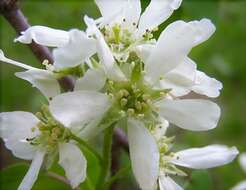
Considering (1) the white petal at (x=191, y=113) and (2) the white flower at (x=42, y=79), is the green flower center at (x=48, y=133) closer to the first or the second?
(2) the white flower at (x=42, y=79)

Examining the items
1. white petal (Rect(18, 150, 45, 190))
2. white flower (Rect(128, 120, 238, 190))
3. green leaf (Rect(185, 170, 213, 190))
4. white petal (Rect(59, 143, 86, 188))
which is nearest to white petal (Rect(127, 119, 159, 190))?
white flower (Rect(128, 120, 238, 190))

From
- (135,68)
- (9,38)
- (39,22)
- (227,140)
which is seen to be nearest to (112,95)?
(135,68)

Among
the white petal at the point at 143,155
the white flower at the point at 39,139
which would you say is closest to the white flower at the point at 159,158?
the white petal at the point at 143,155

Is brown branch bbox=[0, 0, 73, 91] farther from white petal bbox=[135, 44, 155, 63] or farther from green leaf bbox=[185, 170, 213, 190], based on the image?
green leaf bbox=[185, 170, 213, 190]

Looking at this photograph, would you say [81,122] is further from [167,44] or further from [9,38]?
[9,38]

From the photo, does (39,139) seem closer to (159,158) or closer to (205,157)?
(159,158)

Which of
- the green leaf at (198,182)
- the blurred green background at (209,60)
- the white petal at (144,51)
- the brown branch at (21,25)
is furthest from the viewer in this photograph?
the blurred green background at (209,60)

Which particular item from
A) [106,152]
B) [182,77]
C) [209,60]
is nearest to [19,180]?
[106,152]
